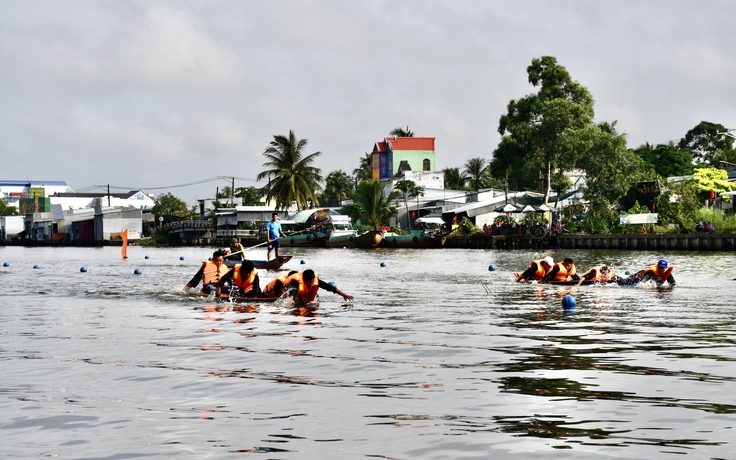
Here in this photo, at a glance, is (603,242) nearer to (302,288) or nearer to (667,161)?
(667,161)

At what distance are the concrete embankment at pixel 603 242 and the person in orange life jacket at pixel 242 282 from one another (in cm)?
4859

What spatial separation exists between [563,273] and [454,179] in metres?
106

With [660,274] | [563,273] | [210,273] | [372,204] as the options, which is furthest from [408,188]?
[210,273]

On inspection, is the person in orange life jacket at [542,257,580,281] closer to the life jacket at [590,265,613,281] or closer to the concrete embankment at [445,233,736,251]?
the life jacket at [590,265,613,281]

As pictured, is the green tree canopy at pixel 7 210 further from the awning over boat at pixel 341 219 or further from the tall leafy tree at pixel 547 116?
the tall leafy tree at pixel 547 116

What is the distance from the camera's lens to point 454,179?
5330 inches

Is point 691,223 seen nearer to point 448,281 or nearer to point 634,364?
point 448,281

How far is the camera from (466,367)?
12.9 meters

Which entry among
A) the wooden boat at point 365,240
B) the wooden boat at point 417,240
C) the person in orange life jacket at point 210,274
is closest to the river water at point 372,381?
the person in orange life jacket at point 210,274

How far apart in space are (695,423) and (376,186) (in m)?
88.0

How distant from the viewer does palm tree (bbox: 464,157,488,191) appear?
445 ft

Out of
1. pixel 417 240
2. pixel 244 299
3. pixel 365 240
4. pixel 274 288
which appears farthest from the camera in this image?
pixel 365 240

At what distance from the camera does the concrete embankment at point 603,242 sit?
210 ft

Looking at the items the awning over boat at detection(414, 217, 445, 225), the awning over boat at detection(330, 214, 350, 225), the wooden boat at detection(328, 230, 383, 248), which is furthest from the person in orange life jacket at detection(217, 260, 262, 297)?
the awning over boat at detection(330, 214, 350, 225)
